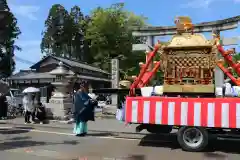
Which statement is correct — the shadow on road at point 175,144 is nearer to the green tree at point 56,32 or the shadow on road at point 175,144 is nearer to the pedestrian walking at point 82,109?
the pedestrian walking at point 82,109

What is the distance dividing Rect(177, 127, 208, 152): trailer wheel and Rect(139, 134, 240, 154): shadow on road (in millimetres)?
291

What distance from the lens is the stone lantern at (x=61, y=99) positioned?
1673cm

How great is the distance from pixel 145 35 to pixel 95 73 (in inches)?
837

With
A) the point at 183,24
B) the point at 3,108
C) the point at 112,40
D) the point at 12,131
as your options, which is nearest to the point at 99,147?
the point at 183,24

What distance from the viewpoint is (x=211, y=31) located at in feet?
64.2

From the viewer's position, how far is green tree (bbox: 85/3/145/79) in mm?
44062

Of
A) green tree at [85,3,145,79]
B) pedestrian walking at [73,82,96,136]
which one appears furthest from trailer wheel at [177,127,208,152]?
green tree at [85,3,145,79]

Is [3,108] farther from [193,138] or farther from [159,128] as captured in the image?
[193,138]

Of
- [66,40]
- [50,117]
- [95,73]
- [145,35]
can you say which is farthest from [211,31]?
[66,40]

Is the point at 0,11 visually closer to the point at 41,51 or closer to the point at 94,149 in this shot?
the point at 94,149

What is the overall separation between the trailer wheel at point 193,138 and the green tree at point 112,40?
33375mm

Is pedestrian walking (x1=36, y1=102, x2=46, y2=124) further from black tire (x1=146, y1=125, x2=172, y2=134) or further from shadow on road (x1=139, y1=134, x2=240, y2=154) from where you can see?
black tire (x1=146, y1=125, x2=172, y2=134)

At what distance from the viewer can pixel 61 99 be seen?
1692 centimetres

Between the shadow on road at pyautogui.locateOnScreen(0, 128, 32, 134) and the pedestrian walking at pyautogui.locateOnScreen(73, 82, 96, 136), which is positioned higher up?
the pedestrian walking at pyautogui.locateOnScreen(73, 82, 96, 136)
